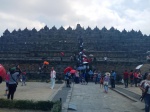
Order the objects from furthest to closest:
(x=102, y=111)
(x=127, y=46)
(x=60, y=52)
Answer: (x=127, y=46)
(x=60, y=52)
(x=102, y=111)

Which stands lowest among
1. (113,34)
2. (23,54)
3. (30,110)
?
(30,110)

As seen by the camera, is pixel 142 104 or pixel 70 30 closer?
pixel 142 104

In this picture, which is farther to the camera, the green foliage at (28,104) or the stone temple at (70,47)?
the stone temple at (70,47)

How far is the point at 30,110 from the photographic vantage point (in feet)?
38.4

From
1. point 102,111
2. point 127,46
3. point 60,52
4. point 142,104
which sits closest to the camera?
point 102,111

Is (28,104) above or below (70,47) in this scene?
below

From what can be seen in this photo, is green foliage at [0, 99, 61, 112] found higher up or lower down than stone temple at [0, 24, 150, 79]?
lower down

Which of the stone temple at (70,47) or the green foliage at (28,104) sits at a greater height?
the stone temple at (70,47)

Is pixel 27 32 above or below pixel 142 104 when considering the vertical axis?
above

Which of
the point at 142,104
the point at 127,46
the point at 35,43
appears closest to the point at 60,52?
the point at 35,43

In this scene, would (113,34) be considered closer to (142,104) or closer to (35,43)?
(35,43)

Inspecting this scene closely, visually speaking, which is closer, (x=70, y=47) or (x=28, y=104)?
Result: (x=28, y=104)

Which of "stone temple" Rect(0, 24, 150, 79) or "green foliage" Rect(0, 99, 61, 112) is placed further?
"stone temple" Rect(0, 24, 150, 79)

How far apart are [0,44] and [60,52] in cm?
1323
